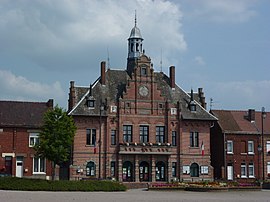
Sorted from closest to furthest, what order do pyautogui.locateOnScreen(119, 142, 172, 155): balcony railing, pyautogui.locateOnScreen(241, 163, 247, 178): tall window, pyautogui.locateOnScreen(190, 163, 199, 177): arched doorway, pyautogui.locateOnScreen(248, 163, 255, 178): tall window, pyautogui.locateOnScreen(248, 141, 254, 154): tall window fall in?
pyautogui.locateOnScreen(119, 142, 172, 155): balcony railing
pyautogui.locateOnScreen(190, 163, 199, 177): arched doorway
pyautogui.locateOnScreen(241, 163, 247, 178): tall window
pyautogui.locateOnScreen(248, 163, 255, 178): tall window
pyautogui.locateOnScreen(248, 141, 254, 154): tall window

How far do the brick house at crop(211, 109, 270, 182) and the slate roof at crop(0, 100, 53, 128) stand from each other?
24.7 meters

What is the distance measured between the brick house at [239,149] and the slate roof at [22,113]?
24745 millimetres

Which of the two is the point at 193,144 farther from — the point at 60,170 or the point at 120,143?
the point at 60,170

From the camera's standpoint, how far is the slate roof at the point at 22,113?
6769 centimetres

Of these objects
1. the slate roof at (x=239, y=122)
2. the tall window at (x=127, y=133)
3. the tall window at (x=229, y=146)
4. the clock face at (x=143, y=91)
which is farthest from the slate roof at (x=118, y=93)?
the tall window at (x=229, y=146)

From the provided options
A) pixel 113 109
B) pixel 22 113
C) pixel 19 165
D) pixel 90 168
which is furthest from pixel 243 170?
pixel 22 113

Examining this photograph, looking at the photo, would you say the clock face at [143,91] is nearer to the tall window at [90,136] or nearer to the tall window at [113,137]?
the tall window at [113,137]

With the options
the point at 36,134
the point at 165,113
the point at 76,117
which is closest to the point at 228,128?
the point at 165,113

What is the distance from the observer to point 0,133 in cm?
6675

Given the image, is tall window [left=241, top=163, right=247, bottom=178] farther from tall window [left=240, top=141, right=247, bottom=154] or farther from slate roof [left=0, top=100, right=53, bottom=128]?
slate roof [left=0, top=100, right=53, bottom=128]

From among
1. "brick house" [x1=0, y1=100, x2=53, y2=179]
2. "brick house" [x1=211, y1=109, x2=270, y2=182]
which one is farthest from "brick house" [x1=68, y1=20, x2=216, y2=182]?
"brick house" [x1=0, y1=100, x2=53, y2=179]

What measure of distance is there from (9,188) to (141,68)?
33678 mm

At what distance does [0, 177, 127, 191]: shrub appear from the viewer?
4359 centimetres

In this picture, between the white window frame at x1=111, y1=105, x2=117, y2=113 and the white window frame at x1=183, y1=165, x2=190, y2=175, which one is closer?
the white window frame at x1=111, y1=105, x2=117, y2=113
